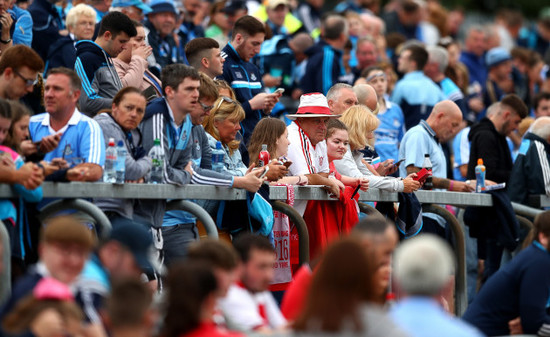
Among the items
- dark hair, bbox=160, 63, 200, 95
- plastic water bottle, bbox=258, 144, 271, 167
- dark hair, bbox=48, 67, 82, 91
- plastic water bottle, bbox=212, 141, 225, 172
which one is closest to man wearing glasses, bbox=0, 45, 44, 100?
dark hair, bbox=48, 67, 82, 91

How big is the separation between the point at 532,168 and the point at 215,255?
673 cm

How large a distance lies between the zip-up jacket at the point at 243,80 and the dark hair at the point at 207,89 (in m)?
1.83

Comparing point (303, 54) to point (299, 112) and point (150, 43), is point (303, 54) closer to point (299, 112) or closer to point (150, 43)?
point (150, 43)

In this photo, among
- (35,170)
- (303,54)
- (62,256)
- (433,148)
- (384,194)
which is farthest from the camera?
(303,54)

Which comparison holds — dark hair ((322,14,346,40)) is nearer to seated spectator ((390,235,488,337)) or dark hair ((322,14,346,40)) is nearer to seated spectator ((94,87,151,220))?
seated spectator ((94,87,151,220))

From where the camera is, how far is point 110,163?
7723 millimetres

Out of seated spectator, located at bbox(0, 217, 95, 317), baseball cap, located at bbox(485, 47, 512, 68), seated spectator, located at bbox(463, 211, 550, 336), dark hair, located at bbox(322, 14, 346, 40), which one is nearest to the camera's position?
Result: seated spectator, located at bbox(0, 217, 95, 317)

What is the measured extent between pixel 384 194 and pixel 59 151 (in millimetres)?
3473

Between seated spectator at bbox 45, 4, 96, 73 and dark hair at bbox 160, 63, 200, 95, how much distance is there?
2.21 m

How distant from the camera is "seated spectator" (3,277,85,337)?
210 inches

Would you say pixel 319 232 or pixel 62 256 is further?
pixel 319 232

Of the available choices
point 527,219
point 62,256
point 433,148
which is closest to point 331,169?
point 433,148

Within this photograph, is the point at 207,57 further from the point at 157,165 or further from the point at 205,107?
the point at 157,165

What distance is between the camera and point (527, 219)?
11.3 m
